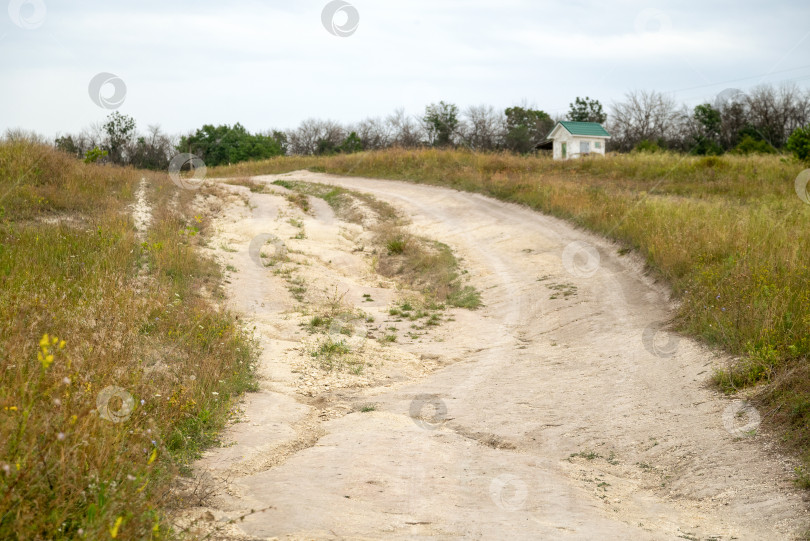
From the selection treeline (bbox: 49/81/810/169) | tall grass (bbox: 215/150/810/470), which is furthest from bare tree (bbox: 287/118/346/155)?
tall grass (bbox: 215/150/810/470)

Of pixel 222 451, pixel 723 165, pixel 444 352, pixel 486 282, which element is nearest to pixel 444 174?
pixel 723 165

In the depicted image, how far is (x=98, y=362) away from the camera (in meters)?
5.44

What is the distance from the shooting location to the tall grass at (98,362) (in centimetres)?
329

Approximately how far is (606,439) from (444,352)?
4.26 m

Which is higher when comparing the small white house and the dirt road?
the small white house

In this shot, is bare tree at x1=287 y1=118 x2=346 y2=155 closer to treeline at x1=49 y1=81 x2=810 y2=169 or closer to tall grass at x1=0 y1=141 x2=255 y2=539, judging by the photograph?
Result: treeline at x1=49 y1=81 x2=810 y2=169

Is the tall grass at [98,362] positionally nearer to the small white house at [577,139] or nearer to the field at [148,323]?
the field at [148,323]

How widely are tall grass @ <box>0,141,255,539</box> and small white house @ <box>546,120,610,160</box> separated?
42.8 metres

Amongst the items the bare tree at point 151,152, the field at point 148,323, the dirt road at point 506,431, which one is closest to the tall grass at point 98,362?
the field at point 148,323

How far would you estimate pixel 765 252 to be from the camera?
1032 centimetres

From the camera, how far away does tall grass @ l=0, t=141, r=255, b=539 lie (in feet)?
10.8

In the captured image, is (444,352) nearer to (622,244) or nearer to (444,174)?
(622,244)

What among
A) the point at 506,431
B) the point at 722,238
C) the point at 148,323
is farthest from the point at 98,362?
the point at 722,238

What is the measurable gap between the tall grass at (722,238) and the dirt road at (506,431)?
420 mm
